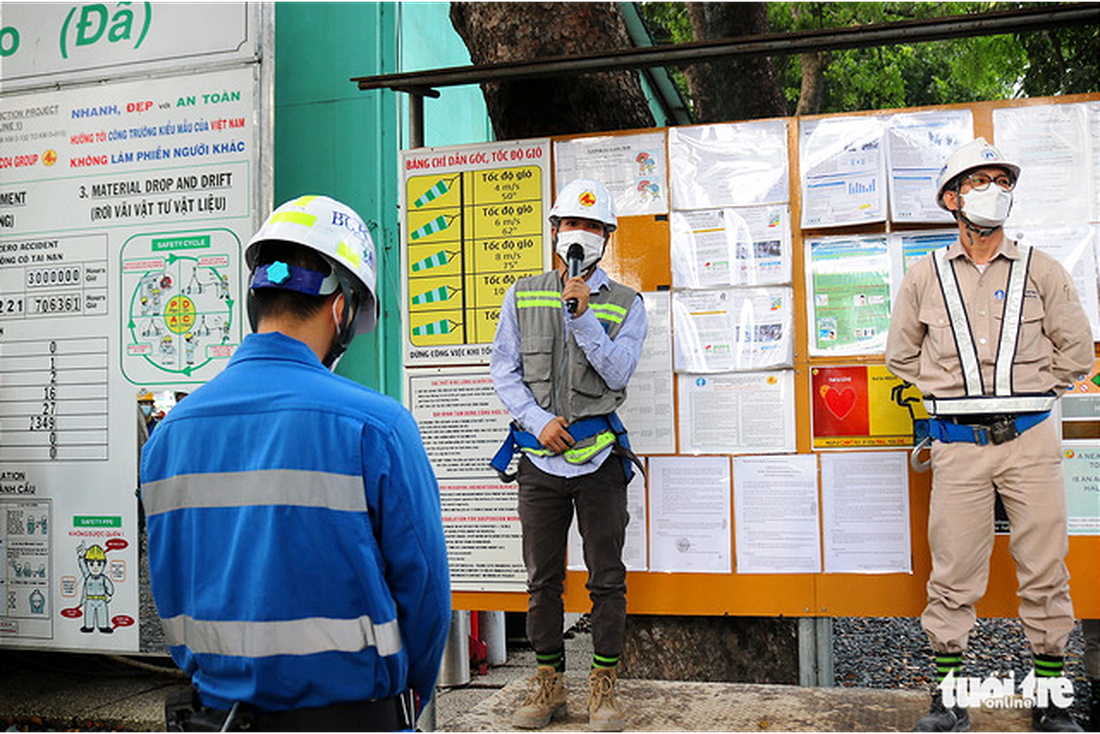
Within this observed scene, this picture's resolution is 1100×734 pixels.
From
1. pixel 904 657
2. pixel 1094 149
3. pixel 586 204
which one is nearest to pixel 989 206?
pixel 1094 149

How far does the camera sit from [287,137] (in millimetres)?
7168

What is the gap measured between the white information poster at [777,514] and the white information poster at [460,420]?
1.21 meters

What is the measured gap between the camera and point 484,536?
4.95 metres

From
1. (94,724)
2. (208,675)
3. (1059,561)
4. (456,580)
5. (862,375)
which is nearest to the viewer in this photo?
(208,675)

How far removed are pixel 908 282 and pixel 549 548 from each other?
188cm

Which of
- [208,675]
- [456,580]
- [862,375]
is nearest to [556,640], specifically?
[456,580]

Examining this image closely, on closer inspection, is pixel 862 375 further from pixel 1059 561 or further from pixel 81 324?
pixel 81 324

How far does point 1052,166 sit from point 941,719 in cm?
248

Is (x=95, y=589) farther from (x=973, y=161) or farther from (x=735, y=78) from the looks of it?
(x=735, y=78)

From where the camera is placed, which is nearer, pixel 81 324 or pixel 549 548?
pixel 549 548

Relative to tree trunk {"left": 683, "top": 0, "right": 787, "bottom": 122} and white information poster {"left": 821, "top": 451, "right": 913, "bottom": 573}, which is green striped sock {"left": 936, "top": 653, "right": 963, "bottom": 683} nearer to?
white information poster {"left": 821, "top": 451, "right": 913, "bottom": 573}

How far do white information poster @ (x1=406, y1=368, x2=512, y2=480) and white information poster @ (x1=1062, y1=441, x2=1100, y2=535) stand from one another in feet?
8.47

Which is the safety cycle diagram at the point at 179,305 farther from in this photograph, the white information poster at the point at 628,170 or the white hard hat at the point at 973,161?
the white hard hat at the point at 973,161

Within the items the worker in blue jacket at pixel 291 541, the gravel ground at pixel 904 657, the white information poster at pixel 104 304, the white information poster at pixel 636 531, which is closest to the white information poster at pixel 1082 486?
the gravel ground at pixel 904 657
